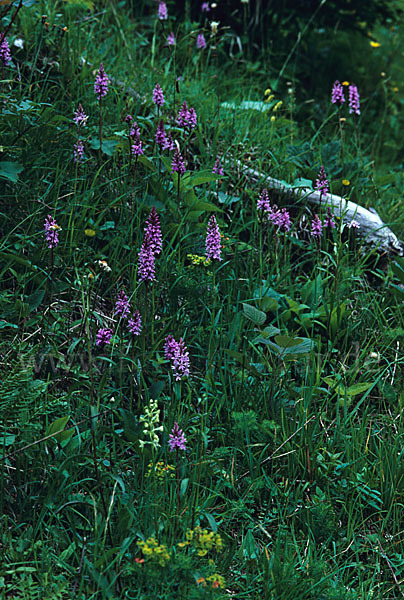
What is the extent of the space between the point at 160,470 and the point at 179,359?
404mm

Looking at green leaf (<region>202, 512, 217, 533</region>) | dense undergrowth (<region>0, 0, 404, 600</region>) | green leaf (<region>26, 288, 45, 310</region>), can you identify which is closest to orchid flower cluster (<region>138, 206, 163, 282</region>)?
dense undergrowth (<region>0, 0, 404, 600</region>)

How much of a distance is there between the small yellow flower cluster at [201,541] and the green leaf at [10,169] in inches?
65.0

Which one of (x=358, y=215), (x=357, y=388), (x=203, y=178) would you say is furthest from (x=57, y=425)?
(x=358, y=215)

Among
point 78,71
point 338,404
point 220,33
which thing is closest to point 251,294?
point 338,404

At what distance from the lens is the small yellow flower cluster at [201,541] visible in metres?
1.79

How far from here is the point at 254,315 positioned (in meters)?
2.65

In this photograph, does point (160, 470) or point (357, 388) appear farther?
point (357, 388)

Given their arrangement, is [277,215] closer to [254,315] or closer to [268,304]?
[268,304]

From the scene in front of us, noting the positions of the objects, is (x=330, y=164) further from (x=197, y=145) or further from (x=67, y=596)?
(x=67, y=596)

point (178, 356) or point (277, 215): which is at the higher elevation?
point (277, 215)

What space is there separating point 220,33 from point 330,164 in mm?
2123

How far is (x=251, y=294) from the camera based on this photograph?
3.00 meters

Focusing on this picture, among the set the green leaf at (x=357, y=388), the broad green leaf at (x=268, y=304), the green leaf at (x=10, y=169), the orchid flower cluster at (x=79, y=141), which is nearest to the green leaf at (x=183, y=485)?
the green leaf at (x=357, y=388)

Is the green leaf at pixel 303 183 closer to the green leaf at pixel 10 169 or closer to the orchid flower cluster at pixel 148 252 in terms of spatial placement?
the orchid flower cluster at pixel 148 252
